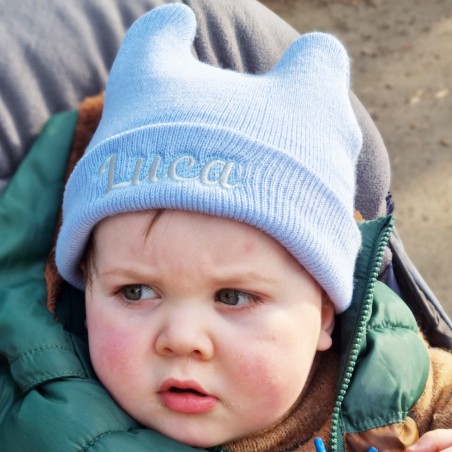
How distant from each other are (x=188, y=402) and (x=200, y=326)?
120 mm

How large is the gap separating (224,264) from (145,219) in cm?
15

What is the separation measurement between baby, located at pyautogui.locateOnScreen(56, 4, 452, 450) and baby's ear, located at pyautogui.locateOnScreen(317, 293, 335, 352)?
1.9 inches

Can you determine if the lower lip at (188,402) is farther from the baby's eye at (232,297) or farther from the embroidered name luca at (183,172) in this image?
the embroidered name luca at (183,172)

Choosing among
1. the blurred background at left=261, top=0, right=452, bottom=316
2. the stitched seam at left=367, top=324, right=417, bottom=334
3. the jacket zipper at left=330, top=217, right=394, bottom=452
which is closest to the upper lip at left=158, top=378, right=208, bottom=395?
the jacket zipper at left=330, top=217, right=394, bottom=452

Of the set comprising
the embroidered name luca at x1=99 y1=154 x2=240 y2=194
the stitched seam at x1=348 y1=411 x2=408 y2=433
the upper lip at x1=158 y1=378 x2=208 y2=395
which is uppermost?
the embroidered name luca at x1=99 y1=154 x2=240 y2=194

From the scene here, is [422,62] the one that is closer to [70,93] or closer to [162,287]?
[70,93]

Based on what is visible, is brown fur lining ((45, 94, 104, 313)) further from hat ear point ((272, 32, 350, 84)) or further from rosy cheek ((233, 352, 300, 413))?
rosy cheek ((233, 352, 300, 413))

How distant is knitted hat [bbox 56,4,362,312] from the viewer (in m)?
1.35

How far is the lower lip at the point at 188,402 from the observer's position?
1347 mm

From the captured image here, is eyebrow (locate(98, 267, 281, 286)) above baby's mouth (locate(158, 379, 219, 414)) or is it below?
above

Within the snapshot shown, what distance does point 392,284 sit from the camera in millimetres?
1825

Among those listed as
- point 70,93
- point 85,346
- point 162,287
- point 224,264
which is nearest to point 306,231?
point 224,264

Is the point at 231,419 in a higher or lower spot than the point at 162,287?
lower

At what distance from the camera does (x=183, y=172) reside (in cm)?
135
